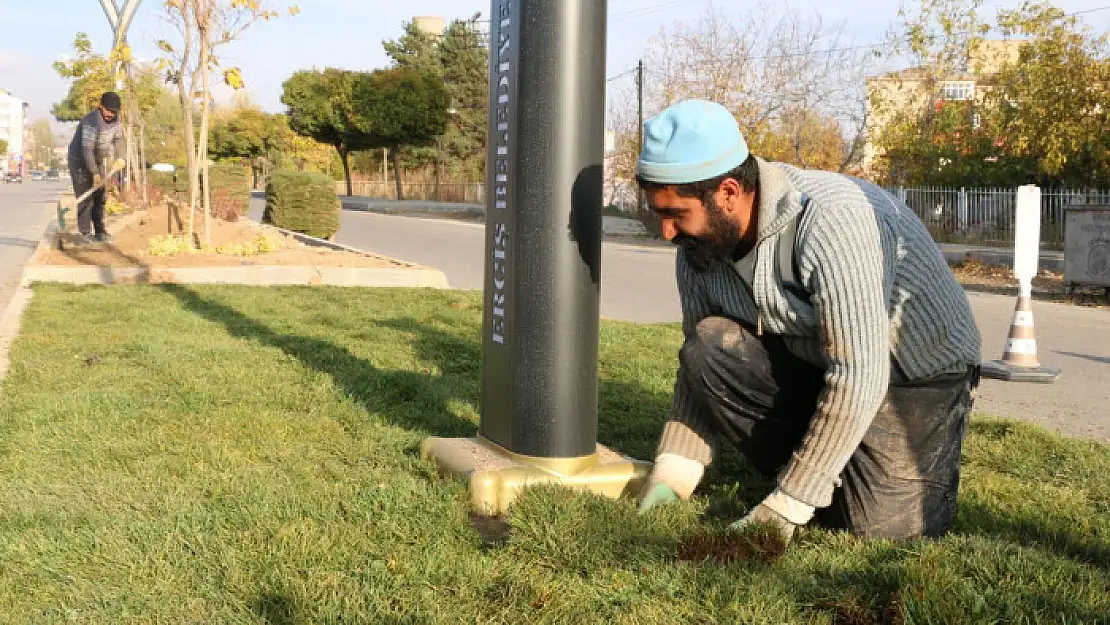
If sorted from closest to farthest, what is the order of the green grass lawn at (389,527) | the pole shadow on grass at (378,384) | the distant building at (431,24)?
the green grass lawn at (389,527) < the pole shadow on grass at (378,384) < the distant building at (431,24)

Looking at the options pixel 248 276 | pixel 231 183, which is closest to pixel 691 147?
pixel 248 276

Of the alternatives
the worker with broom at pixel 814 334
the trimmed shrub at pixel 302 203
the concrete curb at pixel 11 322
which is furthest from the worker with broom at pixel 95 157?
the worker with broom at pixel 814 334

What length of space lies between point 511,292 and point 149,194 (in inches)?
948

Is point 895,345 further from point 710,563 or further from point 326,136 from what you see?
point 326,136

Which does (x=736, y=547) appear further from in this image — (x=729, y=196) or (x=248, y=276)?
(x=248, y=276)

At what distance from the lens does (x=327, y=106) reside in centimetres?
4847

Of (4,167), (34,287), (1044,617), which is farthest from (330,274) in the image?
(4,167)

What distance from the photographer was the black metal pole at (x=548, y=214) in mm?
3250

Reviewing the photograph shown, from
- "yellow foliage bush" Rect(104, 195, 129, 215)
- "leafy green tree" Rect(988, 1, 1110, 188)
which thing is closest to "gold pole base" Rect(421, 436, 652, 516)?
"leafy green tree" Rect(988, 1, 1110, 188)

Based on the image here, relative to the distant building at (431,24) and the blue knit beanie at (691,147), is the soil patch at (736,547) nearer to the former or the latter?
the blue knit beanie at (691,147)

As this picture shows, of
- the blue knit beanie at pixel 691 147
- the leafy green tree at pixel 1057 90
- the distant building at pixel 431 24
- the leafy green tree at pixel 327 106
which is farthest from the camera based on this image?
the distant building at pixel 431 24

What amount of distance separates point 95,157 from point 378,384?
9.82 m

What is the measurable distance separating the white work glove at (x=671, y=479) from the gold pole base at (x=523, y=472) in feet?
0.43

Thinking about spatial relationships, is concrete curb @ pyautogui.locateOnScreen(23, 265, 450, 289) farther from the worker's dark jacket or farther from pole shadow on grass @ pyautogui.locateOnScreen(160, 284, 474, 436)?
the worker's dark jacket
